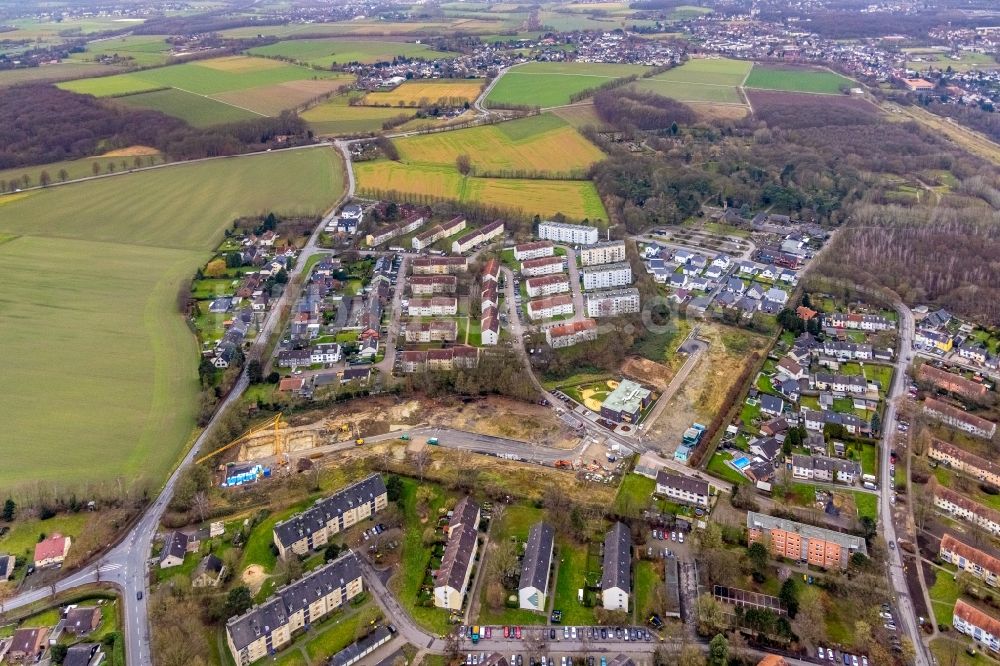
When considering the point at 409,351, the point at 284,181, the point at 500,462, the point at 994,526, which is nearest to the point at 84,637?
the point at 500,462

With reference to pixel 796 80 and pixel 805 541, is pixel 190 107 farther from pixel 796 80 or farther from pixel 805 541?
pixel 796 80

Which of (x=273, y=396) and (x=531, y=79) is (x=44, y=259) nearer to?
(x=273, y=396)

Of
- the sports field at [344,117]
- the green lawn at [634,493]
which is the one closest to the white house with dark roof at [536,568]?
the green lawn at [634,493]

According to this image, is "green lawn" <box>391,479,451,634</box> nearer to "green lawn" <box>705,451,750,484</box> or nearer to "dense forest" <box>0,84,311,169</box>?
"green lawn" <box>705,451,750,484</box>

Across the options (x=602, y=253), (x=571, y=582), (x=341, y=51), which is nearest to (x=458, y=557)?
(x=571, y=582)

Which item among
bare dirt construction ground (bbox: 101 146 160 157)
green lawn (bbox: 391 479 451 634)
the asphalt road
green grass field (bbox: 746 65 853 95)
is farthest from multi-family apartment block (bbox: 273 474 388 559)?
green grass field (bbox: 746 65 853 95)

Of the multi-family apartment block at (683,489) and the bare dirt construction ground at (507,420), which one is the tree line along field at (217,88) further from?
the multi-family apartment block at (683,489)

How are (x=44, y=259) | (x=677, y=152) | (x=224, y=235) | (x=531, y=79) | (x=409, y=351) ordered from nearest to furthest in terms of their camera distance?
(x=409, y=351)
(x=44, y=259)
(x=224, y=235)
(x=677, y=152)
(x=531, y=79)
